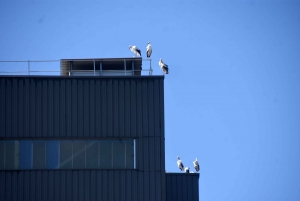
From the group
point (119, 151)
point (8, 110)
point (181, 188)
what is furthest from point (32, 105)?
point (181, 188)

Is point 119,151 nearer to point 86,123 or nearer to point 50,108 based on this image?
point 86,123

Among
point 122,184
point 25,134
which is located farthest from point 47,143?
point 122,184

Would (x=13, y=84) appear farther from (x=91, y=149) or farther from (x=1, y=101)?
(x=91, y=149)

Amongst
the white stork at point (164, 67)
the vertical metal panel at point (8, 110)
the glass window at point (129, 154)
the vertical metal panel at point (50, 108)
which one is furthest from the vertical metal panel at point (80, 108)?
the white stork at point (164, 67)

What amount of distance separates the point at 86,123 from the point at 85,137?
60 centimetres

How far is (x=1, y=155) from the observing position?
116ft

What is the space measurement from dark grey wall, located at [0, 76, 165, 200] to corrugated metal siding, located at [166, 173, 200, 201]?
3.83ft

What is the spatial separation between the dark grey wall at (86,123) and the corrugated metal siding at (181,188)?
3.83 feet

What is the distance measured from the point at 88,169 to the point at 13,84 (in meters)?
4.97

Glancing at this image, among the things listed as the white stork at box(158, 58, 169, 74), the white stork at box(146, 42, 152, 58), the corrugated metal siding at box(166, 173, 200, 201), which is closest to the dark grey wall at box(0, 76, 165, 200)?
the corrugated metal siding at box(166, 173, 200, 201)

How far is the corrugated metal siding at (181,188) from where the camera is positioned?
3566cm

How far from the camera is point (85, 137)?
35.1 m

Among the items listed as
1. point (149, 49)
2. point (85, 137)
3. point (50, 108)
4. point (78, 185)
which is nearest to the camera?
point (78, 185)

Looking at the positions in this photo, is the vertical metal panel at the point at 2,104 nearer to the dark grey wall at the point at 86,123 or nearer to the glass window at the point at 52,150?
the dark grey wall at the point at 86,123
